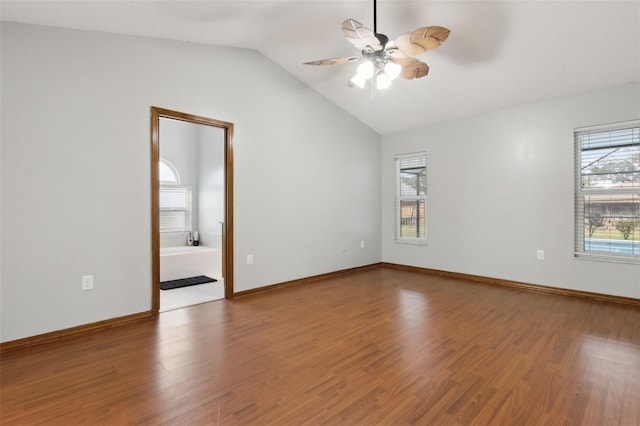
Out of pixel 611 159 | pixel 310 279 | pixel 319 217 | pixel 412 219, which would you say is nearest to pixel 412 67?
pixel 319 217

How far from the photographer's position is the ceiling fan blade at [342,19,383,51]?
2266 mm

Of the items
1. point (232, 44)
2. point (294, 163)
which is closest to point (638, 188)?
point (294, 163)

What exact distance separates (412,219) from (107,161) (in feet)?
14.8

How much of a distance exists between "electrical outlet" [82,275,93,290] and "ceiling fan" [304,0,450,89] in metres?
2.82

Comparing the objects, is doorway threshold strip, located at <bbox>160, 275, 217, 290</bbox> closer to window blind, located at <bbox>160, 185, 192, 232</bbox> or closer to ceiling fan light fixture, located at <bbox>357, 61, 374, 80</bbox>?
window blind, located at <bbox>160, 185, 192, 232</bbox>

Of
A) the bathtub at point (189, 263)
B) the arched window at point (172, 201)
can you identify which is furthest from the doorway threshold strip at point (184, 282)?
the arched window at point (172, 201)

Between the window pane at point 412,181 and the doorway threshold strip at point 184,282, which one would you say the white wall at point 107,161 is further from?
the window pane at point 412,181

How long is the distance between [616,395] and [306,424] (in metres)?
1.81

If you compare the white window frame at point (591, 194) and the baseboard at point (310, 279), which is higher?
the white window frame at point (591, 194)

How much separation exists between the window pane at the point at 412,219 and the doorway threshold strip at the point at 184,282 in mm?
3319

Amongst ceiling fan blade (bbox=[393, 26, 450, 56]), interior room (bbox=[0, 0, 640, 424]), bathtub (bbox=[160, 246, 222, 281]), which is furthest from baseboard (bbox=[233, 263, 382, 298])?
ceiling fan blade (bbox=[393, 26, 450, 56])

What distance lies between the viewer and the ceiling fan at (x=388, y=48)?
229cm

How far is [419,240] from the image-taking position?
556cm

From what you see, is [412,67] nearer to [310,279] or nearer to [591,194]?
[591,194]
